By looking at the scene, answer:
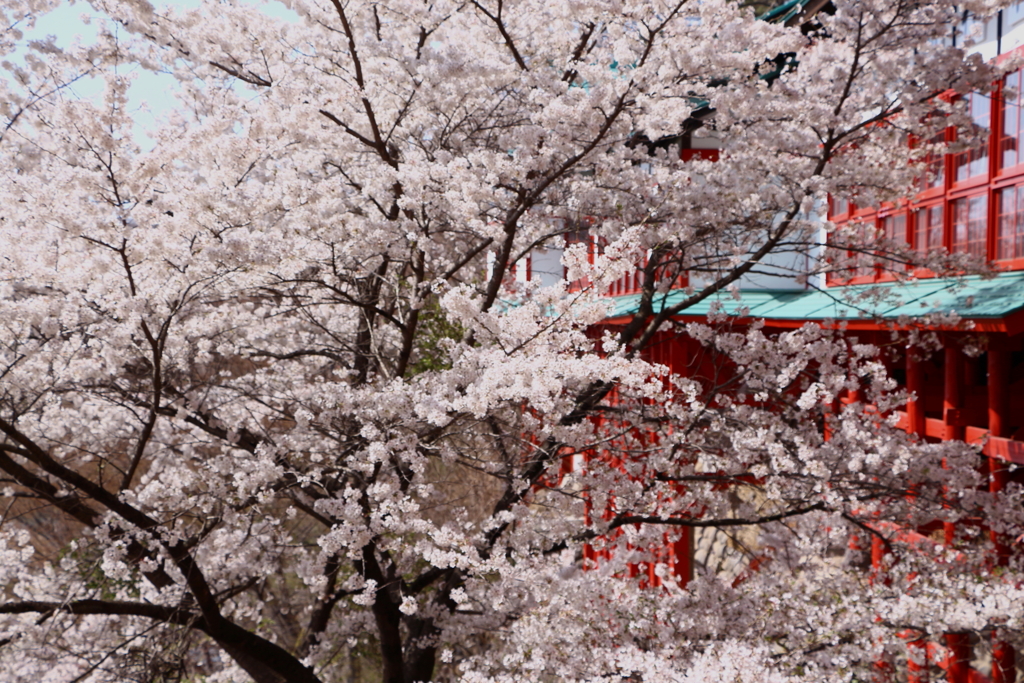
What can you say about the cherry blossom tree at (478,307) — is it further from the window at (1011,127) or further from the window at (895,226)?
the window at (895,226)

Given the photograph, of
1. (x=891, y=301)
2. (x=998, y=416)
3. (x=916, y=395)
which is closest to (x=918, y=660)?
(x=998, y=416)

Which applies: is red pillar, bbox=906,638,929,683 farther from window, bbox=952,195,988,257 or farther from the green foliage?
the green foliage

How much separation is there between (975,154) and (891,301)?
1.49m

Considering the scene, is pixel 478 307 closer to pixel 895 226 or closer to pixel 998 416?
pixel 998 416

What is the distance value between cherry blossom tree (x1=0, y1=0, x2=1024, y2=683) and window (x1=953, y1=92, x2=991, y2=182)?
2.01ft

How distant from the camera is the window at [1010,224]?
20.6ft

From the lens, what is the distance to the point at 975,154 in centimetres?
696

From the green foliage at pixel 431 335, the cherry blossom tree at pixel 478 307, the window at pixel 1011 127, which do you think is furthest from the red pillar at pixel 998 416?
the green foliage at pixel 431 335

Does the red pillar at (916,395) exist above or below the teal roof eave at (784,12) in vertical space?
below

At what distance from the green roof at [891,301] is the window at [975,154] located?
962 millimetres

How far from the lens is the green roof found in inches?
228


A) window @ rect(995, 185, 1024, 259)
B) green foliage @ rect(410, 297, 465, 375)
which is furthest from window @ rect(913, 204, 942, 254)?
green foliage @ rect(410, 297, 465, 375)

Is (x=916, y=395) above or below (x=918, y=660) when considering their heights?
above

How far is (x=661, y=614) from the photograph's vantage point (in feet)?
22.8
